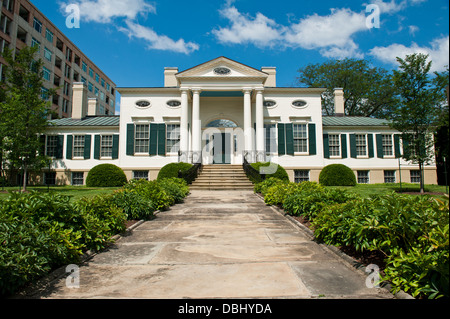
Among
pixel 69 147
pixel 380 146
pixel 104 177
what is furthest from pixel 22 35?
pixel 380 146

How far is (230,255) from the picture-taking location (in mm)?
4344

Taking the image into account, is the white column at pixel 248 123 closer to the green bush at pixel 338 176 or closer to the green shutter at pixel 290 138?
the green shutter at pixel 290 138

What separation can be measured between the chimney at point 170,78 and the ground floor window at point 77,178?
32.4 ft

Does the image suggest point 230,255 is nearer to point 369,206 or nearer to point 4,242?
point 369,206

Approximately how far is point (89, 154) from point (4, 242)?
65.3ft

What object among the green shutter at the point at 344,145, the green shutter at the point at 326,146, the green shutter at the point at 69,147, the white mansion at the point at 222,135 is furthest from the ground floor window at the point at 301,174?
the green shutter at the point at 69,147

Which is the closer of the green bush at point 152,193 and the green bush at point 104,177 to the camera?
the green bush at point 152,193

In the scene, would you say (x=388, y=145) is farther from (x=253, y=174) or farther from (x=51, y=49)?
(x=51, y=49)

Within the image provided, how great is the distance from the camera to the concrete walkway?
298 cm

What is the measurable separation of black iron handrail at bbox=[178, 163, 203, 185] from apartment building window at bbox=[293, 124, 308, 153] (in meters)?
7.59

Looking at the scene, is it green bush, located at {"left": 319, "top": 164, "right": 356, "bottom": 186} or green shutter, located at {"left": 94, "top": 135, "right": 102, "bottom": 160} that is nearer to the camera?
green bush, located at {"left": 319, "top": 164, "right": 356, "bottom": 186}

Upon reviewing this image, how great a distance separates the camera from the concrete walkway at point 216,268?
2.98 meters

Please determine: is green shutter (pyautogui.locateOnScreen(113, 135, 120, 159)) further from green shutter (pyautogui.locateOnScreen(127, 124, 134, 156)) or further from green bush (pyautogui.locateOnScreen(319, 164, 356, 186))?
green bush (pyautogui.locateOnScreen(319, 164, 356, 186))

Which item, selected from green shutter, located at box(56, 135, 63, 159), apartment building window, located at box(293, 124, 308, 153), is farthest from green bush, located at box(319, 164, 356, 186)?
green shutter, located at box(56, 135, 63, 159)
